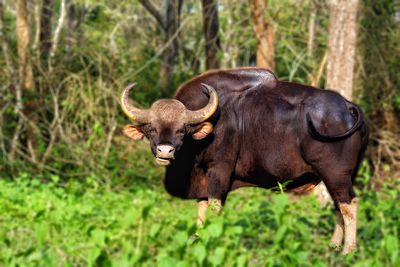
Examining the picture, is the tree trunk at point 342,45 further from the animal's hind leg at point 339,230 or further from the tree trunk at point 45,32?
the animal's hind leg at point 339,230

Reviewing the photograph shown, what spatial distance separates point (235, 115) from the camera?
23.1 feet

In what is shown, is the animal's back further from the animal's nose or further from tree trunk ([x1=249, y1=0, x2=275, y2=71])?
tree trunk ([x1=249, y1=0, x2=275, y2=71])

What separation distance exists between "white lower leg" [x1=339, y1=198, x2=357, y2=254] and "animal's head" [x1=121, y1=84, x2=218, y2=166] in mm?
1184

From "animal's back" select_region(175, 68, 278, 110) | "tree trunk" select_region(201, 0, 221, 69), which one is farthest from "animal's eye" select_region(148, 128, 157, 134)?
"tree trunk" select_region(201, 0, 221, 69)

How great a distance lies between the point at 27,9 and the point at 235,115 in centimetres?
797

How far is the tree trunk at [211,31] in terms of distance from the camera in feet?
54.7

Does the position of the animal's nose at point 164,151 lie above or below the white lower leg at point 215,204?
above

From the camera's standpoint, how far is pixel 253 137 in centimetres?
689

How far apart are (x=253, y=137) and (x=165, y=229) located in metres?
2.18

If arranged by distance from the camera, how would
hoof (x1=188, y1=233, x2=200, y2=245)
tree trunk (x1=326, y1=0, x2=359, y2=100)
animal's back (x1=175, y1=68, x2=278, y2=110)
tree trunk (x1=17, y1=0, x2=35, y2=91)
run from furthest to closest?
tree trunk (x1=17, y1=0, x2=35, y2=91)
tree trunk (x1=326, y1=0, x2=359, y2=100)
animal's back (x1=175, y1=68, x2=278, y2=110)
hoof (x1=188, y1=233, x2=200, y2=245)

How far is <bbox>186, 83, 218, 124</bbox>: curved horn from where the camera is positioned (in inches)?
262

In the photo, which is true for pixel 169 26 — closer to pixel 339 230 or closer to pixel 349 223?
pixel 339 230

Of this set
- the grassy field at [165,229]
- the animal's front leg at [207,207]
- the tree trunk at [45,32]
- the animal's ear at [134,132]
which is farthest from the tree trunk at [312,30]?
the animal's ear at [134,132]

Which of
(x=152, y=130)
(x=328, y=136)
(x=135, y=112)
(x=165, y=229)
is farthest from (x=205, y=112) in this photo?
(x=165, y=229)
